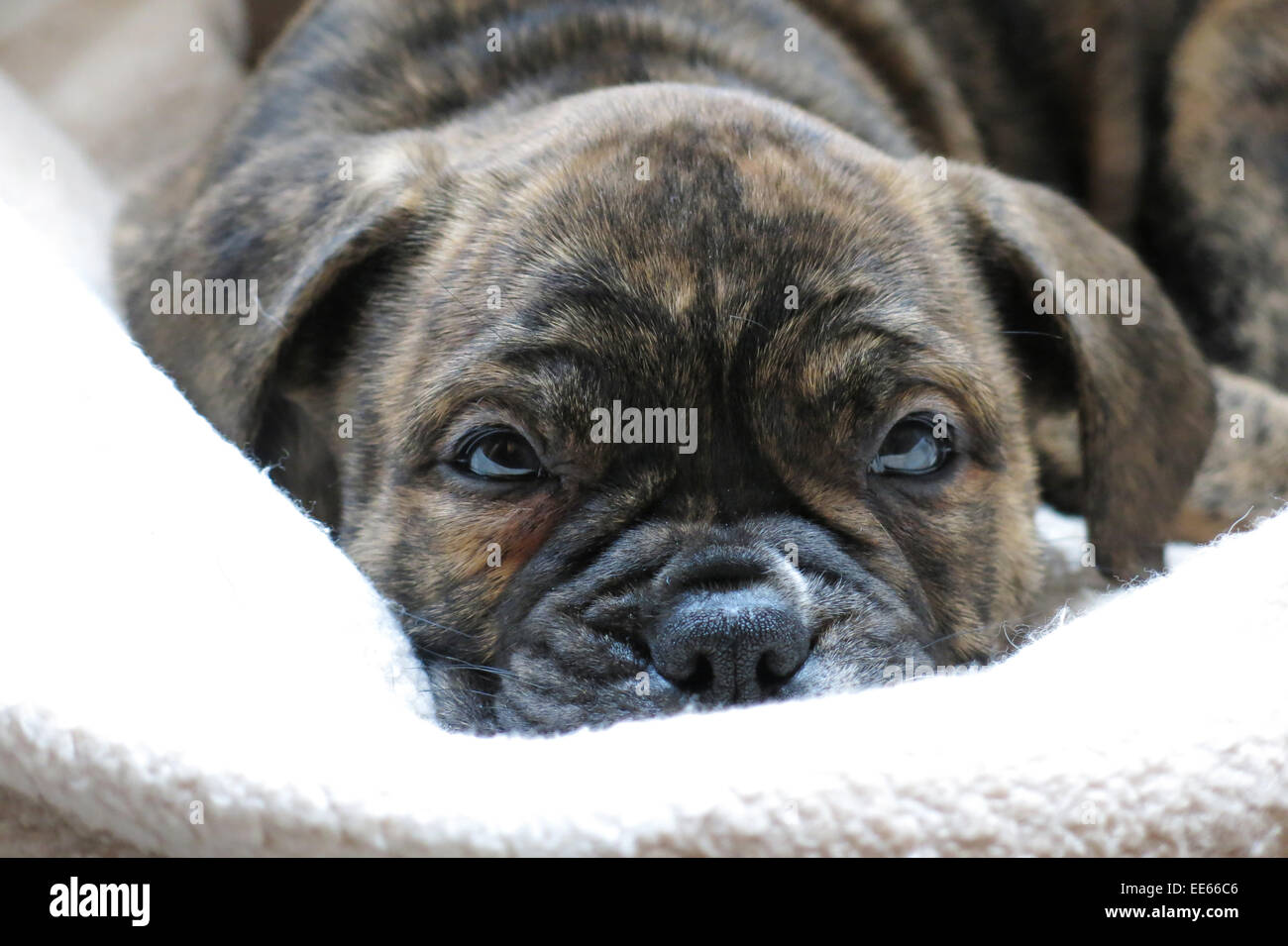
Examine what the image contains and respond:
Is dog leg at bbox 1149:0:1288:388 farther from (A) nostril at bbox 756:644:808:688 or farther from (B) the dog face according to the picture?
(A) nostril at bbox 756:644:808:688

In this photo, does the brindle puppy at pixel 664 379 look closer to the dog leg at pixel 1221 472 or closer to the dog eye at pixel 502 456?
Result: the dog eye at pixel 502 456

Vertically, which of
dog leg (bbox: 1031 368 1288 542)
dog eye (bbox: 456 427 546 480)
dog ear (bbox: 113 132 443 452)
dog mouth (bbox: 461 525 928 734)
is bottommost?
dog leg (bbox: 1031 368 1288 542)

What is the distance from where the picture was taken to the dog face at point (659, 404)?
233 cm

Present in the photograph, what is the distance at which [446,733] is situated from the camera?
6.76 ft

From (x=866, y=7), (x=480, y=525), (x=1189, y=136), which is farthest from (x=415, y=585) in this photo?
(x=1189, y=136)

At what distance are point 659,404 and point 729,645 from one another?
53 centimetres

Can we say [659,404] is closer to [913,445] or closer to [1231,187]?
[913,445]

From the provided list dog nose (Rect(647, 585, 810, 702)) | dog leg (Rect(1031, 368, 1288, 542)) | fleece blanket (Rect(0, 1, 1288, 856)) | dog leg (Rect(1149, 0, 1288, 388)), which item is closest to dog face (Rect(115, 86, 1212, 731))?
dog nose (Rect(647, 585, 810, 702))

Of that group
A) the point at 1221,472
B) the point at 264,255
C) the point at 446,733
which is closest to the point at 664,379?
the point at 446,733

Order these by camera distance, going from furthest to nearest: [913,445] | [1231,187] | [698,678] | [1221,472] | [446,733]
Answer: [1231,187] → [1221,472] → [913,445] → [698,678] → [446,733]

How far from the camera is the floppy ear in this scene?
9.55 feet

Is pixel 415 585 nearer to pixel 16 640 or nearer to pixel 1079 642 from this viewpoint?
pixel 16 640

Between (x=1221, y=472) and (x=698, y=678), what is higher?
(x=698, y=678)

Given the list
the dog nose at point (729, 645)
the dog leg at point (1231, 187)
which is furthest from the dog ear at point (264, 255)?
the dog leg at point (1231, 187)
